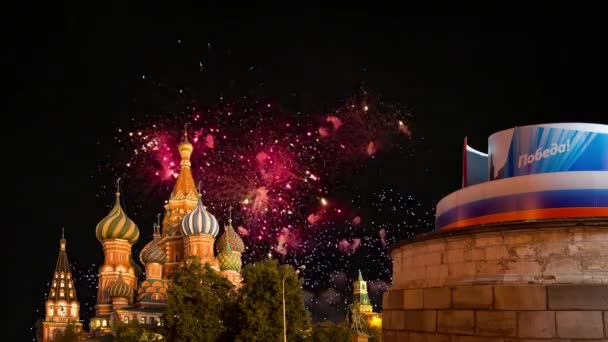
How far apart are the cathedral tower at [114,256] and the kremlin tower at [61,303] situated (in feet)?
20.9

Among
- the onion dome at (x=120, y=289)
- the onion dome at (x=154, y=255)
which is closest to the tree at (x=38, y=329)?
the onion dome at (x=120, y=289)

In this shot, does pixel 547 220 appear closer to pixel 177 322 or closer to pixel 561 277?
pixel 561 277

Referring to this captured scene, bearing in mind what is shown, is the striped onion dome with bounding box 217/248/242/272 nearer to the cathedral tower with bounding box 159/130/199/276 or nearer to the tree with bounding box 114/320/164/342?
the cathedral tower with bounding box 159/130/199/276

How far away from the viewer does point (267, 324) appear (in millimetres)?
26797

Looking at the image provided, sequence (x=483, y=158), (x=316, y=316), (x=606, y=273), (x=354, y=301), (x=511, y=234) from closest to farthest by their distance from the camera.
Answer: (x=606, y=273) → (x=511, y=234) → (x=483, y=158) → (x=316, y=316) → (x=354, y=301)

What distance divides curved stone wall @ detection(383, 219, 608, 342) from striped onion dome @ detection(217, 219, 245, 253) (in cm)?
4432

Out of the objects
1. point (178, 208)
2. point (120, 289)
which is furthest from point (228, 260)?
point (120, 289)

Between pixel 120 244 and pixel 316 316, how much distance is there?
946 inches

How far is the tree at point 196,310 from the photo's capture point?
26.9 m

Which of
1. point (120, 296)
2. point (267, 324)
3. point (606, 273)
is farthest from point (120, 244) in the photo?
point (606, 273)

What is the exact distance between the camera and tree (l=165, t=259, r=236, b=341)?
88.2ft

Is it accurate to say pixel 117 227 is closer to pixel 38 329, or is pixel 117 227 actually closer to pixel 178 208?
pixel 178 208

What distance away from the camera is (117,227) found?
5188 cm

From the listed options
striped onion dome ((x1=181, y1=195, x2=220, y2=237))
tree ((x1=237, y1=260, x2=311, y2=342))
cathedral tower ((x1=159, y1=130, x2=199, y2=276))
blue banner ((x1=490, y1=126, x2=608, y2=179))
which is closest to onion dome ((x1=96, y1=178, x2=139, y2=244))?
cathedral tower ((x1=159, y1=130, x2=199, y2=276))
